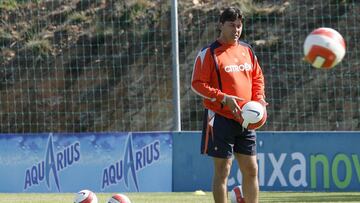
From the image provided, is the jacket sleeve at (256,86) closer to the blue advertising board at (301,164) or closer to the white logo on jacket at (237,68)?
the white logo on jacket at (237,68)

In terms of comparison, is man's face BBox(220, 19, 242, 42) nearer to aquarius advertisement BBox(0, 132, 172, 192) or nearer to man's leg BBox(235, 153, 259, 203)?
man's leg BBox(235, 153, 259, 203)

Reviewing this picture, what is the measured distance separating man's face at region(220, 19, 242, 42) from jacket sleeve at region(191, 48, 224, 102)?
0.77ft

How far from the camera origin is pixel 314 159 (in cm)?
1816

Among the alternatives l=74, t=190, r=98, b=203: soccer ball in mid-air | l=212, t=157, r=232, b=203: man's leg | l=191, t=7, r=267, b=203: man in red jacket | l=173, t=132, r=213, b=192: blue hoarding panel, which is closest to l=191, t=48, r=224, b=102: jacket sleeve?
l=191, t=7, r=267, b=203: man in red jacket

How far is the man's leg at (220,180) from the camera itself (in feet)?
31.9

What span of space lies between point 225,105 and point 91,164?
9450 millimetres

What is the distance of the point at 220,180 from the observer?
9766 millimetres

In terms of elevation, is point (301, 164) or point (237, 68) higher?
point (237, 68)

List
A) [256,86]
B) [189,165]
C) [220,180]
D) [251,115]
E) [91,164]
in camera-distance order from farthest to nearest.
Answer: [91,164]
[189,165]
[256,86]
[220,180]
[251,115]

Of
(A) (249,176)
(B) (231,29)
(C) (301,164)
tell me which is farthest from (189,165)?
(B) (231,29)

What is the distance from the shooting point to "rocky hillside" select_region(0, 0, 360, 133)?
26547 mm

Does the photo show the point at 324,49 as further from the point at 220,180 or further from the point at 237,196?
the point at 237,196

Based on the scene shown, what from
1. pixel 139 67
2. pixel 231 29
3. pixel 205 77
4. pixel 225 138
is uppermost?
pixel 231 29

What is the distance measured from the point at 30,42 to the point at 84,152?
10309 mm
